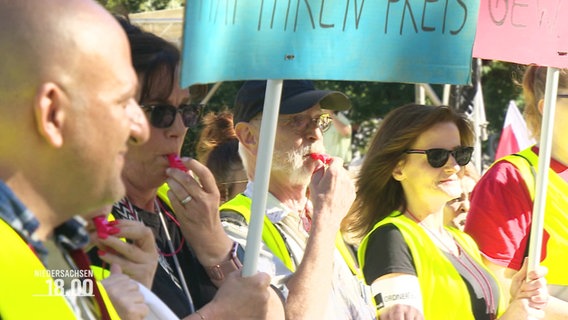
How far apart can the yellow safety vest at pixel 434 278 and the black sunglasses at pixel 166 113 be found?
4.59ft

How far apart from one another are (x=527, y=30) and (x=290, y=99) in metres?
1.02

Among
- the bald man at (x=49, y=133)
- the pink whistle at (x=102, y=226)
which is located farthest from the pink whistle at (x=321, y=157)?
the bald man at (x=49, y=133)

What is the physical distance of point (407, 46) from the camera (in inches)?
125

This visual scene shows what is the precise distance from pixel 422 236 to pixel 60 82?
2.62 metres

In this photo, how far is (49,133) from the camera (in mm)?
1669

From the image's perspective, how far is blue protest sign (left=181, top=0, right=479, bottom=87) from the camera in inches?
105

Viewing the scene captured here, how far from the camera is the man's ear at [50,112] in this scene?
1.67m

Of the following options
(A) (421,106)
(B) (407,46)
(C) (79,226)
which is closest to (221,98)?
(A) (421,106)

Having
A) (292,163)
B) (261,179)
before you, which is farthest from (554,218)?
(261,179)

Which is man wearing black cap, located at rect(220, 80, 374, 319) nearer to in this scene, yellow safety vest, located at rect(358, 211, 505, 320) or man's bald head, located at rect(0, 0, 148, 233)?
yellow safety vest, located at rect(358, 211, 505, 320)

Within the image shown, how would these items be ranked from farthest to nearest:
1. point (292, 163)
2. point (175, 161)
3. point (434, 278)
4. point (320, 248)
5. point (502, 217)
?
1. point (502, 217)
2. point (434, 278)
3. point (292, 163)
4. point (320, 248)
5. point (175, 161)

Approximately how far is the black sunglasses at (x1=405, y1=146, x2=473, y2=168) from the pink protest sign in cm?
41

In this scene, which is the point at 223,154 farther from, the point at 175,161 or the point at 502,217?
the point at 175,161

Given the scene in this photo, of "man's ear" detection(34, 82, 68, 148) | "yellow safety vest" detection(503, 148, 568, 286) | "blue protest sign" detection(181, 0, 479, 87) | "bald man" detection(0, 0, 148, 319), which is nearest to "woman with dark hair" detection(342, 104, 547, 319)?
"yellow safety vest" detection(503, 148, 568, 286)
